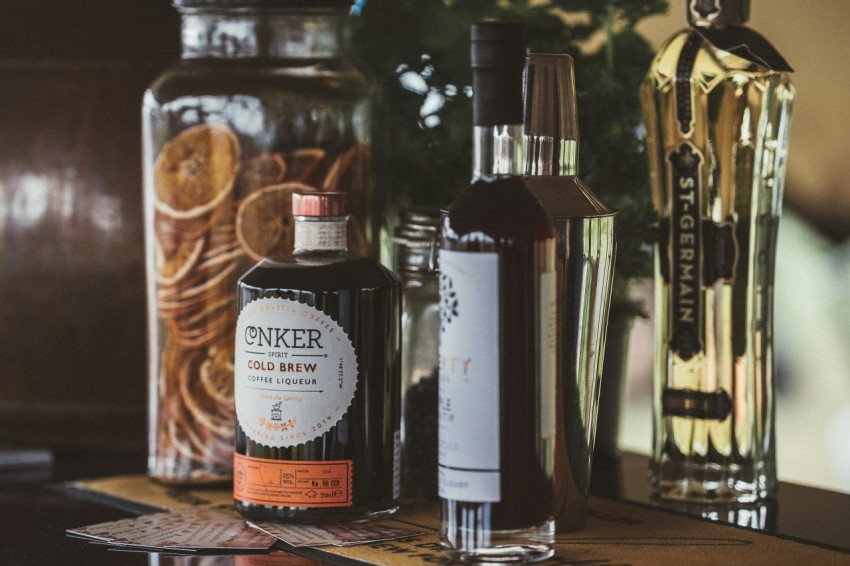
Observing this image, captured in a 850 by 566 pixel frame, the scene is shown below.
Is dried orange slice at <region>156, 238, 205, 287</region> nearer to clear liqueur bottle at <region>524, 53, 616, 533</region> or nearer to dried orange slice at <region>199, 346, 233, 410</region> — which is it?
dried orange slice at <region>199, 346, 233, 410</region>

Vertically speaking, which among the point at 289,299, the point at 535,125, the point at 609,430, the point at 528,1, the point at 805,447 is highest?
the point at 528,1

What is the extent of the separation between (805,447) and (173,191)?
103 centimetres

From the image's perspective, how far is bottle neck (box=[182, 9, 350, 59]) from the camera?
0.92 metres

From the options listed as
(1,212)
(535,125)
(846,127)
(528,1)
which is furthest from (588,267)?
(846,127)

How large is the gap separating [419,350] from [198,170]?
20 centimetres

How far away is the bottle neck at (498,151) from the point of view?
26.8 inches

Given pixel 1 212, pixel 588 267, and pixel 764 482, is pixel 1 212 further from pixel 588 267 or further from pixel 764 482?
pixel 764 482

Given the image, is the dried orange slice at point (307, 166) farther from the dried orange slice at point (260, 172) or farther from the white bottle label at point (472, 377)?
the white bottle label at point (472, 377)

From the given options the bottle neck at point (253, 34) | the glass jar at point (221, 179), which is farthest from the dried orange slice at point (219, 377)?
the bottle neck at point (253, 34)

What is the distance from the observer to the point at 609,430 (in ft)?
3.35

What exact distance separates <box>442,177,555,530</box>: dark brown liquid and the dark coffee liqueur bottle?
11 cm

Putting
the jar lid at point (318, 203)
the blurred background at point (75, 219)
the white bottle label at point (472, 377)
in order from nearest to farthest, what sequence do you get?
the white bottle label at point (472, 377) < the jar lid at point (318, 203) < the blurred background at point (75, 219)

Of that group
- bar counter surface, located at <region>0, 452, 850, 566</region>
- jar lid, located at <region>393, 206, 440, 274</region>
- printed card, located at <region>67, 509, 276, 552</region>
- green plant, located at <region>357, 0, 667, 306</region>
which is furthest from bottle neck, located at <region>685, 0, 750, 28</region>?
printed card, located at <region>67, 509, 276, 552</region>

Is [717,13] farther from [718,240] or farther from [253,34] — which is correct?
[253,34]
